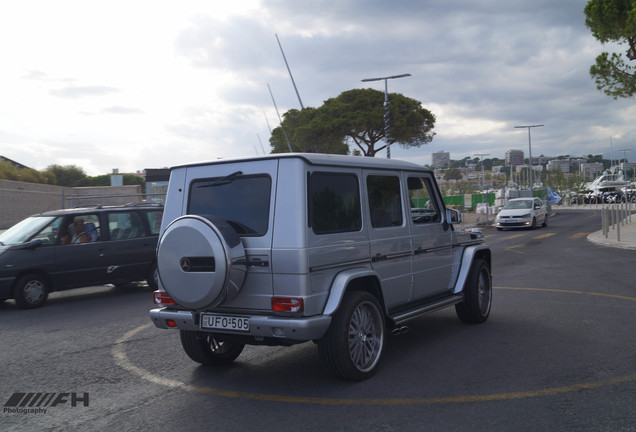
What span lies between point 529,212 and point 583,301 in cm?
2148

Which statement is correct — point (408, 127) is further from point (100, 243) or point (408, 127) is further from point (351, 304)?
point (351, 304)

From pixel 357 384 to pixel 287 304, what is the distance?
1.01 metres

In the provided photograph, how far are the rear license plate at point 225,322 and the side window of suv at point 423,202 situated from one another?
2456 millimetres

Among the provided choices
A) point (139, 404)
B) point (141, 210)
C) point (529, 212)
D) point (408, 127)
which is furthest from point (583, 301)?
point (408, 127)

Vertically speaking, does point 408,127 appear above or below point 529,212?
above

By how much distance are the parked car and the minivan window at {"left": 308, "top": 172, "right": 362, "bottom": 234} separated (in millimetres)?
7163

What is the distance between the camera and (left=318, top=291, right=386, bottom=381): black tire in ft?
16.9

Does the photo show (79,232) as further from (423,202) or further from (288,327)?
(288,327)

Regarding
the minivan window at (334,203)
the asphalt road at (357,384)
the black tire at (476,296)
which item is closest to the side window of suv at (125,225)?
the asphalt road at (357,384)

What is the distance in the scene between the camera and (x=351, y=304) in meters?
5.28

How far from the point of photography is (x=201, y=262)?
16.7ft

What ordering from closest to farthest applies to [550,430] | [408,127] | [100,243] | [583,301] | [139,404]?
[550,430], [139,404], [583,301], [100,243], [408,127]

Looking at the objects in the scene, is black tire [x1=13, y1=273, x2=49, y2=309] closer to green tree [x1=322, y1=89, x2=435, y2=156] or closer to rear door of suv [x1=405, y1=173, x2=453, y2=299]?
rear door of suv [x1=405, y1=173, x2=453, y2=299]

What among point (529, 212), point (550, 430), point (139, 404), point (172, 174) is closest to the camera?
point (550, 430)
